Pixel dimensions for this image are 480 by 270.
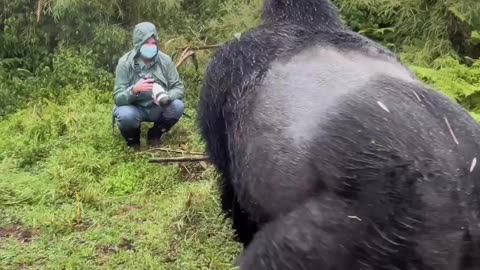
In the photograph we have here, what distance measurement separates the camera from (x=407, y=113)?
268 centimetres

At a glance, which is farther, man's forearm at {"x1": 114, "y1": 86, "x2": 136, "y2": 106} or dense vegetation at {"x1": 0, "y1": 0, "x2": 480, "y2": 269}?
man's forearm at {"x1": 114, "y1": 86, "x2": 136, "y2": 106}

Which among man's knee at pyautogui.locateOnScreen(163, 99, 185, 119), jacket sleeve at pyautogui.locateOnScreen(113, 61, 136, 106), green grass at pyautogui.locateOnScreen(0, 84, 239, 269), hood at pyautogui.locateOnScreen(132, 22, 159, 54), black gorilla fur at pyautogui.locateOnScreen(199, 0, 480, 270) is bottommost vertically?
green grass at pyautogui.locateOnScreen(0, 84, 239, 269)

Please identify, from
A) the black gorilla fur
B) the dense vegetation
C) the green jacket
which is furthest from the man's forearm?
the black gorilla fur

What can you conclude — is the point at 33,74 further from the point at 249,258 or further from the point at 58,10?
the point at 249,258

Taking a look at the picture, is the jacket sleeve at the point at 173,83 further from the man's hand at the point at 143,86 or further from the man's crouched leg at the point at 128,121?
the man's crouched leg at the point at 128,121

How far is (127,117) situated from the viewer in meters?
6.32

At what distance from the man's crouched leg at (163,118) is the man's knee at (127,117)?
0.17m

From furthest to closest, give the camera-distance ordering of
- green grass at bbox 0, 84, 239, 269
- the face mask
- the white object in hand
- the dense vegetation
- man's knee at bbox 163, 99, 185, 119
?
man's knee at bbox 163, 99, 185, 119 < the face mask < the white object in hand < the dense vegetation < green grass at bbox 0, 84, 239, 269

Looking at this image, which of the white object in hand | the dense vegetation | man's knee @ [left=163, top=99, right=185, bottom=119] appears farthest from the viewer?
man's knee @ [left=163, top=99, right=185, bottom=119]

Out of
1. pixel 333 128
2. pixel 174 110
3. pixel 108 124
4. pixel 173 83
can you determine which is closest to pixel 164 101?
pixel 174 110

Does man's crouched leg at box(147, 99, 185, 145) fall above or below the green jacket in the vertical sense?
below

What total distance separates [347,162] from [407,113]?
29cm

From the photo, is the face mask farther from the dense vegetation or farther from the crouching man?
the dense vegetation

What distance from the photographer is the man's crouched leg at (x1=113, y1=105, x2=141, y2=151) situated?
6.32m
